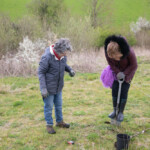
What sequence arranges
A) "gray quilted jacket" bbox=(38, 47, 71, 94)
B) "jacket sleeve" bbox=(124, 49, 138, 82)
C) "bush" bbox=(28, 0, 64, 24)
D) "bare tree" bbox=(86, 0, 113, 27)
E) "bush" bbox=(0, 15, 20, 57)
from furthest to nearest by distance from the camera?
"bare tree" bbox=(86, 0, 113, 27)
"bush" bbox=(28, 0, 64, 24)
"bush" bbox=(0, 15, 20, 57)
"gray quilted jacket" bbox=(38, 47, 71, 94)
"jacket sleeve" bbox=(124, 49, 138, 82)

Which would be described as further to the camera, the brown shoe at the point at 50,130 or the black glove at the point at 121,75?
the brown shoe at the point at 50,130

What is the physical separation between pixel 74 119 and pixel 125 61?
167 cm

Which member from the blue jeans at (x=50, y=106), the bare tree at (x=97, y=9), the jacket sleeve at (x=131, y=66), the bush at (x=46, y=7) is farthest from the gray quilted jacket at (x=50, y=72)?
the bare tree at (x=97, y=9)

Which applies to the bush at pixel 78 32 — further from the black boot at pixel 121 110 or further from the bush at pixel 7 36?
the black boot at pixel 121 110

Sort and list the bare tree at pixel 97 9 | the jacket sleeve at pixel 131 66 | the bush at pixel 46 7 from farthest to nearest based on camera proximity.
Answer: the bare tree at pixel 97 9
the bush at pixel 46 7
the jacket sleeve at pixel 131 66

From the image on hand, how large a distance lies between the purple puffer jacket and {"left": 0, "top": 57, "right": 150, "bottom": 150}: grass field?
101 centimetres

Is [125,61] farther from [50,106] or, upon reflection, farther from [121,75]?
[50,106]

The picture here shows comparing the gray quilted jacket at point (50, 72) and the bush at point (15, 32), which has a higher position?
the bush at point (15, 32)

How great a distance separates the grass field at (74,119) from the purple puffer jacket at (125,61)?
101 cm

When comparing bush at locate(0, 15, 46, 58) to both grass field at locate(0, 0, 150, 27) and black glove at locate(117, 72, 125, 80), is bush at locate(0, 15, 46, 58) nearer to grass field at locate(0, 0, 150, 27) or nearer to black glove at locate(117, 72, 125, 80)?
black glove at locate(117, 72, 125, 80)

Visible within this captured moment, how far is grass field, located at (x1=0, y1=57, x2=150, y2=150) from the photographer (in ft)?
10.1

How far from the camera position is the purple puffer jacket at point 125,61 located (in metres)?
2.94

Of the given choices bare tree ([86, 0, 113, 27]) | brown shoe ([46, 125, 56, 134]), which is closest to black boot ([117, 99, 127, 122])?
brown shoe ([46, 125, 56, 134])

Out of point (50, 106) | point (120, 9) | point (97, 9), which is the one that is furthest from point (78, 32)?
point (120, 9)
